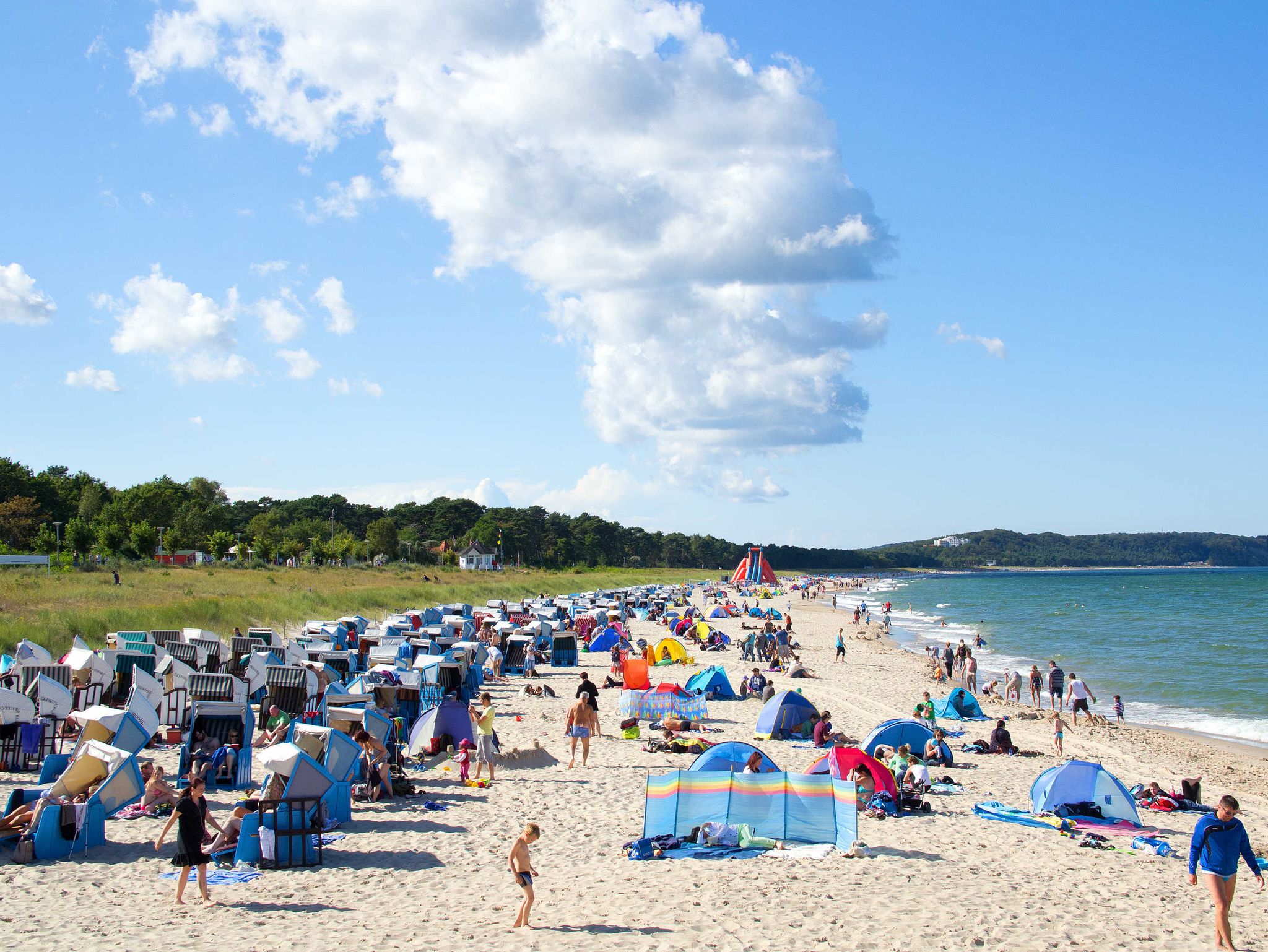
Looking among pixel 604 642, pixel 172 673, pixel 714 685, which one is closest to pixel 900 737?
pixel 714 685

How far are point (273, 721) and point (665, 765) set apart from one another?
5.64m

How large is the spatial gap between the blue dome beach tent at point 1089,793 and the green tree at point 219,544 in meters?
71.0

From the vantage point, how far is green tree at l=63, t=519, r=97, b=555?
58.7 m

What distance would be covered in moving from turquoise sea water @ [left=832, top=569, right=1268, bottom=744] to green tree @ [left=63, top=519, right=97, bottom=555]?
1922 inches

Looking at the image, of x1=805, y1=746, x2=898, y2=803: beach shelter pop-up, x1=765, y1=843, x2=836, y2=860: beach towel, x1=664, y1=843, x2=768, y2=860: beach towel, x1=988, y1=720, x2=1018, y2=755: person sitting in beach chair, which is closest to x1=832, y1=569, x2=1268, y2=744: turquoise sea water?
x1=988, y1=720, x2=1018, y2=755: person sitting in beach chair

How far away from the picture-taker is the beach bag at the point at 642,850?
372 inches

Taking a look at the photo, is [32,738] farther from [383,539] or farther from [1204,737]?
[383,539]

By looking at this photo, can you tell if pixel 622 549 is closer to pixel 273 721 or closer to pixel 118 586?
pixel 118 586

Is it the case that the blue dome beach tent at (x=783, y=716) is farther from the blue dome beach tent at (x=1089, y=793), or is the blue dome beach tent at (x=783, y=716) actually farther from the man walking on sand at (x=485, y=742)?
the man walking on sand at (x=485, y=742)

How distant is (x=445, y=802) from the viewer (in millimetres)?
11477

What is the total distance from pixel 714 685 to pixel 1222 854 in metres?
13.9

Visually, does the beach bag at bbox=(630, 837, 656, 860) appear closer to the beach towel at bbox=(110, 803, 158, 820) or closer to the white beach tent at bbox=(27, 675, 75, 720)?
the beach towel at bbox=(110, 803, 158, 820)

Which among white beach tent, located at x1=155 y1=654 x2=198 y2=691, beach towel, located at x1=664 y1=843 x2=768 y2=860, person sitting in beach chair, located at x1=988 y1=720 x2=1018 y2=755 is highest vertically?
white beach tent, located at x1=155 y1=654 x2=198 y2=691

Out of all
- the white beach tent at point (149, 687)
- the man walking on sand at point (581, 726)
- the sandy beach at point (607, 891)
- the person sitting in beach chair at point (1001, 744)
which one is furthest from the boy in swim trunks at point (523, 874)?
the person sitting in beach chair at point (1001, 744)
